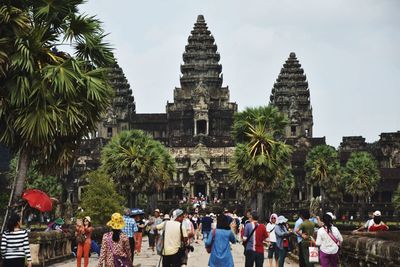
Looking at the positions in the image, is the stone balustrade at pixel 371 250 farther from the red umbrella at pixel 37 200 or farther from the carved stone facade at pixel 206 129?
the carved stone facade at pixel 206 129

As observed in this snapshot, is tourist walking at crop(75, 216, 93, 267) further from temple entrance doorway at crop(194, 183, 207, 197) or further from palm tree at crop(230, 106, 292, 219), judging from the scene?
temple entrance doorway at crop(194, 183, 207, 197)

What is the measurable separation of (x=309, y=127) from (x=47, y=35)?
122 meters

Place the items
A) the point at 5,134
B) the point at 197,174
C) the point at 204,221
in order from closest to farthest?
the point at 5,134, the point at 204,221, the point at 197,174

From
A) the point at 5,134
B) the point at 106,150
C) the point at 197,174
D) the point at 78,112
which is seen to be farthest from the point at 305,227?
the point at 197,174

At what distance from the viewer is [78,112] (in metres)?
20.2

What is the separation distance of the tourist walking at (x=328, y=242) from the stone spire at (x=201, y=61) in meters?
121

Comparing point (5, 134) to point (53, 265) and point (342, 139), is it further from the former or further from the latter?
point (342, 139)

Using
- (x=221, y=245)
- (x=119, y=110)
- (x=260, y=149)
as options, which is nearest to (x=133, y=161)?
(x=260, y=149)

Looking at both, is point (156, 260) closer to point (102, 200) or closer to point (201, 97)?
point (102, 200)

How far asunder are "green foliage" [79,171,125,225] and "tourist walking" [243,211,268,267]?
1516 inches

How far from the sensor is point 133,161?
52.7 m

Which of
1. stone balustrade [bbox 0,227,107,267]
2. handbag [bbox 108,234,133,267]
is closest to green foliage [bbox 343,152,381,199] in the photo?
stone balustrade [bbox 0,227,107,267]

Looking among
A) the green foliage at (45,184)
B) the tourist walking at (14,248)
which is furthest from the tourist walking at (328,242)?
the green foliage at (45,184)

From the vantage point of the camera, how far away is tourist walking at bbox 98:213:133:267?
13951 millimetres
